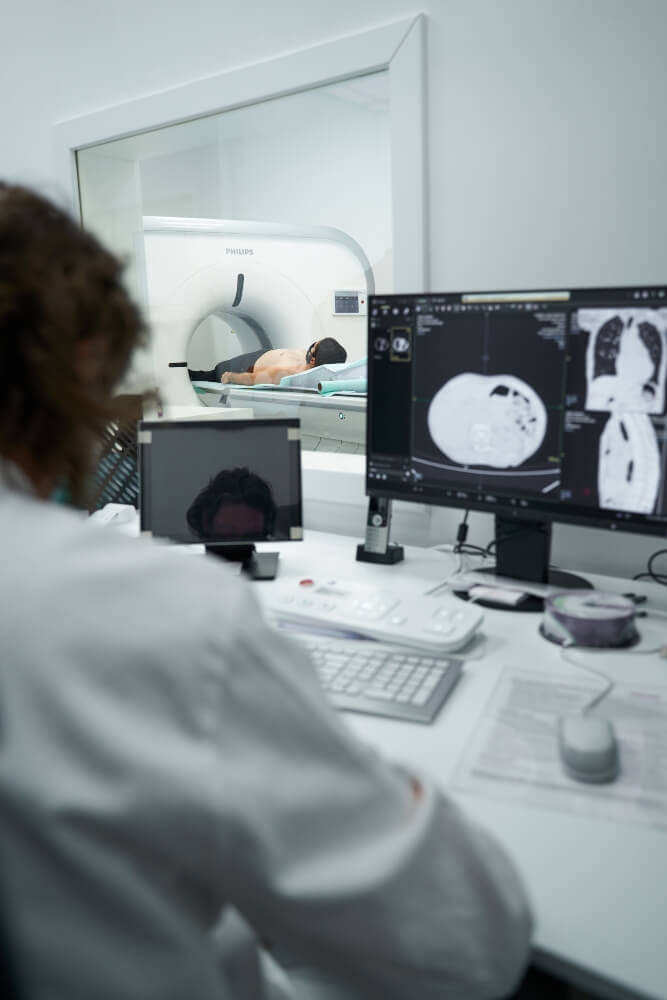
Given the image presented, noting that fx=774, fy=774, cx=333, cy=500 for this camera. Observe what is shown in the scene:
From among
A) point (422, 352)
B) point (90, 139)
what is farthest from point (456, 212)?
point (90, 139)

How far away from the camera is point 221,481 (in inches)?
60.4

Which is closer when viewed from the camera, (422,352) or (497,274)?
(422,352)

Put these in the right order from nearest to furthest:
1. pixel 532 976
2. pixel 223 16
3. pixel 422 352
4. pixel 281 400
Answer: pixel 532 976
pixel 422 352
pixel 223 16
pixel 281 400

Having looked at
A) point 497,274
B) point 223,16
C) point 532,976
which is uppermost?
point 223,16

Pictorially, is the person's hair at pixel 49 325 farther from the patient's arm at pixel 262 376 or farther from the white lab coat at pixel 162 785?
the patient's arm at pixel 262 376

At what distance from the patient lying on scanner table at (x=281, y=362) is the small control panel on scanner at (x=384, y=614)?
8.07 feet

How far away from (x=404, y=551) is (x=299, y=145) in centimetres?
412

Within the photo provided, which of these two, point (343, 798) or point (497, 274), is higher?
point (497, 274)

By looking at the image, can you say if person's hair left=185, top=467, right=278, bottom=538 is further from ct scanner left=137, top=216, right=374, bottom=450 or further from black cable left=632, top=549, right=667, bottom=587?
ct scanner left=137, top=216, right=374, bottom=450

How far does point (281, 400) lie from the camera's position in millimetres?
3287

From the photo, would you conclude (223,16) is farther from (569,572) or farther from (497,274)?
(569,572)

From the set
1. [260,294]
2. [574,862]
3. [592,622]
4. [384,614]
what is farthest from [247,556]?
[260,294]

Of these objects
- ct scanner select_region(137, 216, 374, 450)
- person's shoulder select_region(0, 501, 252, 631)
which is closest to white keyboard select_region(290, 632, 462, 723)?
person's shoulder select_region(0, 501, 252, 631)

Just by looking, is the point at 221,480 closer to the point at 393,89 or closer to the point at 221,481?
the point at 221,481
